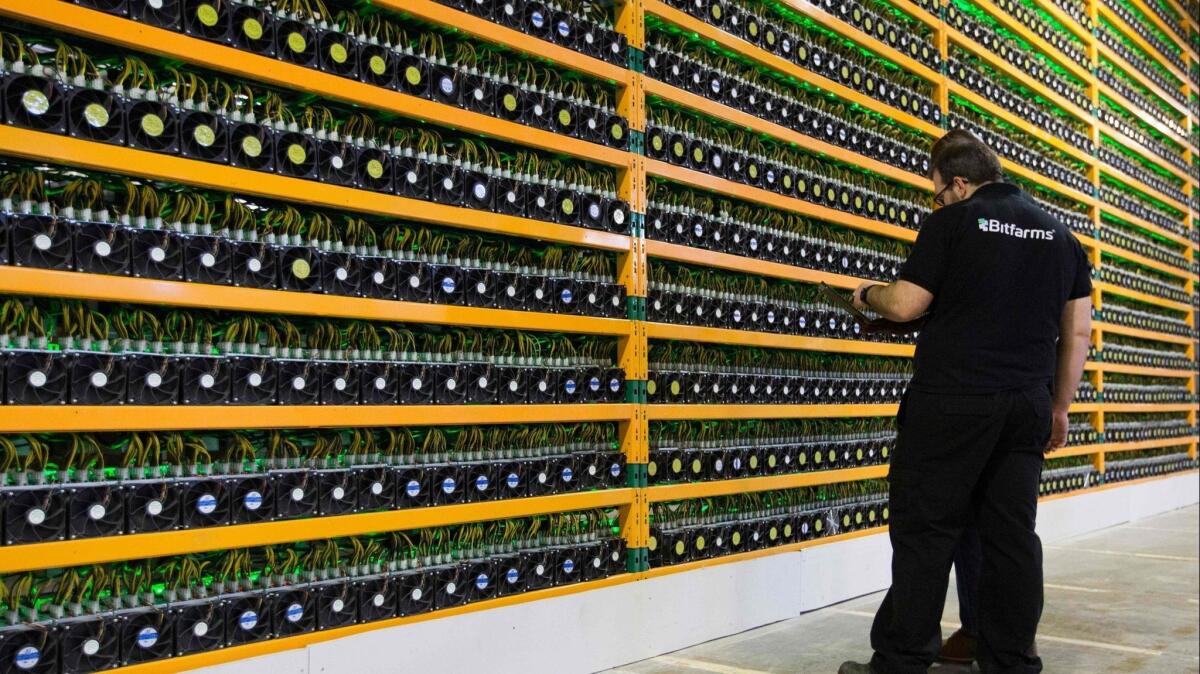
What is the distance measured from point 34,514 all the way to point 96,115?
0.94 metres

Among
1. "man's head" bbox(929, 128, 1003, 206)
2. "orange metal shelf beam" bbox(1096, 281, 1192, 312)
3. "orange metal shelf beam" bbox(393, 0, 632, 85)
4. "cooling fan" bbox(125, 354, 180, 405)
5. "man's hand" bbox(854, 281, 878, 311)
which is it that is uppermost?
"orange metal shelf beam" bbox(393, 0, 632, 85)

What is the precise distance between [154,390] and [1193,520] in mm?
8073

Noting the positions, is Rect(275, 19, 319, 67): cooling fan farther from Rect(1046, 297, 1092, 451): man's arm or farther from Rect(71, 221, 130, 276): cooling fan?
Rect(1046, 297, 1092, 451): man's arm

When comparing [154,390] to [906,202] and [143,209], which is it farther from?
[906,202]

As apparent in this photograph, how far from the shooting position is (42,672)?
232 cm

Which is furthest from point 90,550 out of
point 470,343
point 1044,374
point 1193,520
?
point 1193,520

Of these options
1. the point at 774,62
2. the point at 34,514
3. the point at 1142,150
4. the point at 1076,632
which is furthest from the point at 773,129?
the point at 1142,150

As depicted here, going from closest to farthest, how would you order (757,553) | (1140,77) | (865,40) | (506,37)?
(506,37), (757,553), (865,40), (1140,77)

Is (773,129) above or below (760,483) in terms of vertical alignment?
above

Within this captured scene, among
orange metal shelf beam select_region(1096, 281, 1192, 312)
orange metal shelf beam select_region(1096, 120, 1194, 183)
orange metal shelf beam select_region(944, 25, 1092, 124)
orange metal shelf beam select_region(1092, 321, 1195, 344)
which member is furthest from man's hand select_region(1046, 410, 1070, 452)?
orange metal shelf beam select_region(1096, 120, 1194, 183)

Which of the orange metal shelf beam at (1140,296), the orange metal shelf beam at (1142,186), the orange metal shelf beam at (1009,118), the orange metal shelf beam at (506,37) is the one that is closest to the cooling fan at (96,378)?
the orange metal shelf beam at (506,37)

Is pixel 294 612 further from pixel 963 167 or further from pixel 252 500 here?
pixel 963 167

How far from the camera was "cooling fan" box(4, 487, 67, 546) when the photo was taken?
90.1 inches

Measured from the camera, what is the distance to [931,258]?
10.2 feet
